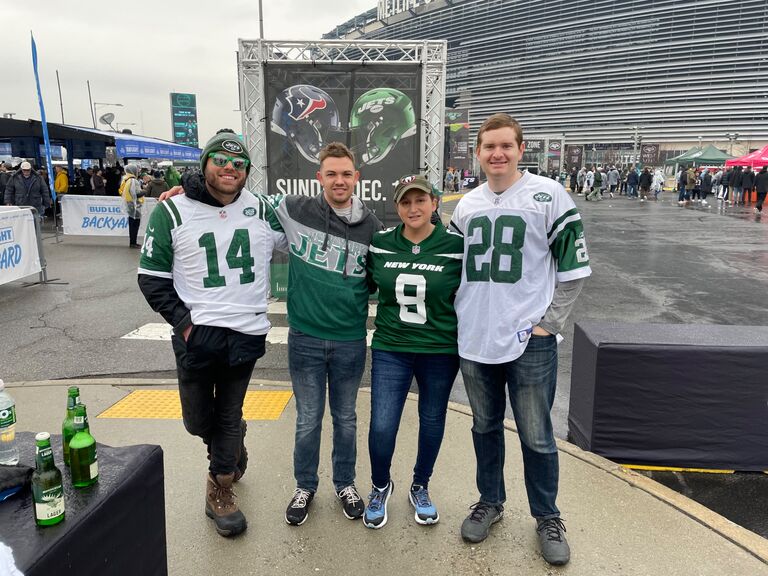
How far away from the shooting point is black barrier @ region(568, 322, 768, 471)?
355 centimetres

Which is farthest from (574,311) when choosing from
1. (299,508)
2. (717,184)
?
(717,184)

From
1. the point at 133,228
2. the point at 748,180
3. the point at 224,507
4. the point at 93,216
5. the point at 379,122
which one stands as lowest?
the point at 224,507

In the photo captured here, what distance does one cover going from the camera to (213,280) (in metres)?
2.71

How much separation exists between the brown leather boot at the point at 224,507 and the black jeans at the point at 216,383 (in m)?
0.06

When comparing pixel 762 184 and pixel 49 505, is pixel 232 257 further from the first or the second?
pixel 762 184

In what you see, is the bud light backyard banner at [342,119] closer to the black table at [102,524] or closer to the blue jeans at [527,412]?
the blue jeans at [527,412]

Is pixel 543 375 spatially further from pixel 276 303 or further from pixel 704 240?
pixel 704 240

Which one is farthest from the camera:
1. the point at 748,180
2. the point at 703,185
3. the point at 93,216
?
the point at 703,185

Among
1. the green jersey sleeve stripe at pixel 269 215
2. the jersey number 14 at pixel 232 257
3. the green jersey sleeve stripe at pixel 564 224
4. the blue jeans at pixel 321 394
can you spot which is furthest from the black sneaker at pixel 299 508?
the green jersey sleeve stripe at pixel 564 224

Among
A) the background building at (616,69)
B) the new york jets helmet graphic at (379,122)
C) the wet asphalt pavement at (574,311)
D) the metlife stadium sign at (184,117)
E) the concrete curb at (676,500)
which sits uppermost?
the background building at (616,69)

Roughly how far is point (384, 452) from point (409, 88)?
20.1 ft

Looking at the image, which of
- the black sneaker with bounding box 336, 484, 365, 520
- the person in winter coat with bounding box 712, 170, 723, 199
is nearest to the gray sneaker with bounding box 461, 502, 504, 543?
the black sneaker with bounding box 336, 484, 365, 520

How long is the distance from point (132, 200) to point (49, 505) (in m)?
12.2

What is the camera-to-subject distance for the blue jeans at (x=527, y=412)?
8.64 ft
